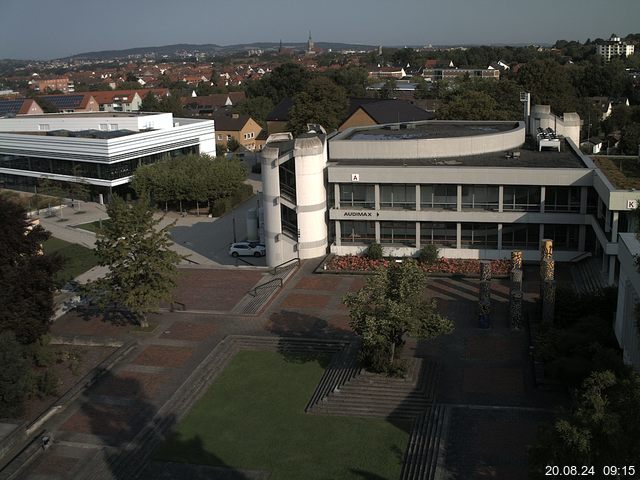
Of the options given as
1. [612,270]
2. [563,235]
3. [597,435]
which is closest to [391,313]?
[597,435]

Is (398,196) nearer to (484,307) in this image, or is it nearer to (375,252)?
(375,252)

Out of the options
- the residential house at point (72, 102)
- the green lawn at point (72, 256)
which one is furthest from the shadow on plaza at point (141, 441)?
the residential house at point (72, 102)

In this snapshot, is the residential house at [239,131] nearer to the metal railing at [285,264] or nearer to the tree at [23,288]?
the metal railing at [285,264]

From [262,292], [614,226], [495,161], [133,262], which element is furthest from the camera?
[495,161]

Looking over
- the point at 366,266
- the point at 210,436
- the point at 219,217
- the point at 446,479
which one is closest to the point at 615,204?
the point at 366,266

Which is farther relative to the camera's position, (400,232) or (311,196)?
(400,232)

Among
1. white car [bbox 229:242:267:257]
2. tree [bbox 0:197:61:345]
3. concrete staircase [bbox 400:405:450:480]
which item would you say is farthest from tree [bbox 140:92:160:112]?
concrete staircase [bbox 400:405:450:480]

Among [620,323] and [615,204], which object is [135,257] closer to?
[620,323]
